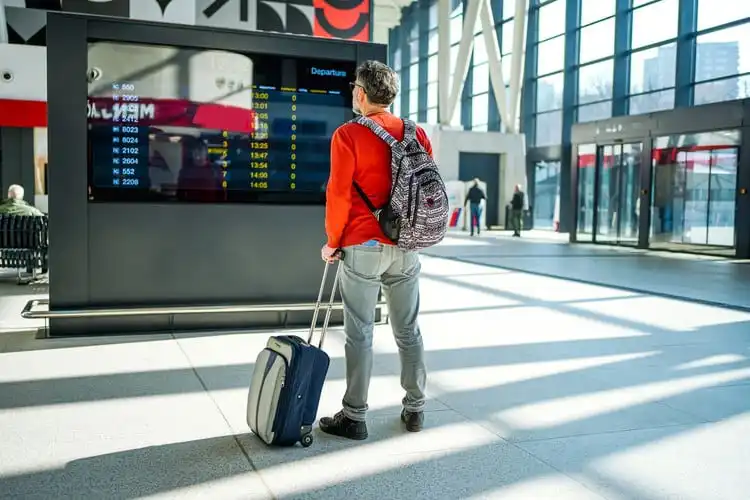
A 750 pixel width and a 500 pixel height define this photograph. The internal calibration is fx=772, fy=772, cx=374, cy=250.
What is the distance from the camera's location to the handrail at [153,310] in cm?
609

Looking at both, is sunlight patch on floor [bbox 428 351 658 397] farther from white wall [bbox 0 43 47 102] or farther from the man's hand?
white wall [bbox 0 43 47 102]

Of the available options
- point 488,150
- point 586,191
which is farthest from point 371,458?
point 488,150

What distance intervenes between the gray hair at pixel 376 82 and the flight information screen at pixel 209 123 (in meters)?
3.08

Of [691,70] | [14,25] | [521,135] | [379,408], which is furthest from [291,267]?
[521,135]

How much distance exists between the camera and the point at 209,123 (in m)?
6.60

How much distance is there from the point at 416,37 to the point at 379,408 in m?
37.6

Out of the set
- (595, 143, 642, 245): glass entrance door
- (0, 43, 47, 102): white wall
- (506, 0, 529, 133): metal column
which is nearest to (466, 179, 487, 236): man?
(595, 143, 642, 245): glass entrance door

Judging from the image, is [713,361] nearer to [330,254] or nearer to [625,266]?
[330,254]

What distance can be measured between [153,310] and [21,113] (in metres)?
10.7

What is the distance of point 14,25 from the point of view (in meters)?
16.9

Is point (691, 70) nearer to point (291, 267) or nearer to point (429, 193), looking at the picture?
point (291, 267)

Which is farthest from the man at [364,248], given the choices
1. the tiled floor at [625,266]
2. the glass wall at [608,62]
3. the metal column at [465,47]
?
the metal column at [465,47]

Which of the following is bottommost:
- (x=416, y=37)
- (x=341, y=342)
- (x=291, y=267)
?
(x=341, y=342)

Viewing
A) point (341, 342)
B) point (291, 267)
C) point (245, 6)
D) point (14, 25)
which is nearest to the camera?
point (341, 342)
